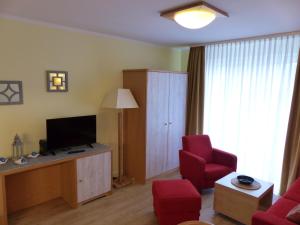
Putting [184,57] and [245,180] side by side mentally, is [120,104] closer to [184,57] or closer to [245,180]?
[245,180]

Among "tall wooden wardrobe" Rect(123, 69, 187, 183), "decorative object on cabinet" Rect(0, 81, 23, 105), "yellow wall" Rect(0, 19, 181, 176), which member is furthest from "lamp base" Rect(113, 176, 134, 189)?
"decorative object on cabinet" Rect(0, 81, 23, 105)

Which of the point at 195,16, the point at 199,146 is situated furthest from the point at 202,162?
the point at 195,16

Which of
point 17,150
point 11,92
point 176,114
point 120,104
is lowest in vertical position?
point 17,150

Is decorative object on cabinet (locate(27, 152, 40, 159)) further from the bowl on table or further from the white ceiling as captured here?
the bowl on table

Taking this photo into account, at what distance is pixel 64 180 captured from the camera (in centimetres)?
328

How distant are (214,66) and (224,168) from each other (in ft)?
6.06

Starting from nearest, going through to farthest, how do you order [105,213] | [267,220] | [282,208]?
[267,220] < [282,208] < [105,213]

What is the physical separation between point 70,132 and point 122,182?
127cm

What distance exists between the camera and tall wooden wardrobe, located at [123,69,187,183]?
12.2ft

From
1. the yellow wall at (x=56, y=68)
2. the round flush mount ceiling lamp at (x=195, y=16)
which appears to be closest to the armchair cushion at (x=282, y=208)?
the round flush mount ceiling lamp at (x=195, y=16)

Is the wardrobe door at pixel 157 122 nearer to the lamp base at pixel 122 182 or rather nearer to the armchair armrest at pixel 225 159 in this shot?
the lamp base at pixel 122 182

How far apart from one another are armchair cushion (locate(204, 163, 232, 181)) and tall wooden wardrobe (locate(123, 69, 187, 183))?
0.90 metres

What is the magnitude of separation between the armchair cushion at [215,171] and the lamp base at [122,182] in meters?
1.29

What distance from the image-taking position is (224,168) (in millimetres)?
3520
